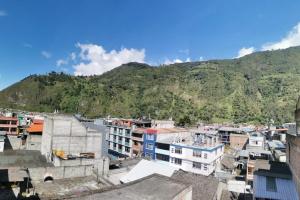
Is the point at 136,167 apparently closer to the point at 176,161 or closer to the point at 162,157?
the point at 176,161

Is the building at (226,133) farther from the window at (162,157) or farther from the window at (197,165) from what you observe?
the window at (197,165)

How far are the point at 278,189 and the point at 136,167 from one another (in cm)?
1890

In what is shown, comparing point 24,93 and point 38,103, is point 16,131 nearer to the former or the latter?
point 38,103

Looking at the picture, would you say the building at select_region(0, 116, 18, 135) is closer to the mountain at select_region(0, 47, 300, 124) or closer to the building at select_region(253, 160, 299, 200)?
the building at select_region(253, 160, 299, 200)

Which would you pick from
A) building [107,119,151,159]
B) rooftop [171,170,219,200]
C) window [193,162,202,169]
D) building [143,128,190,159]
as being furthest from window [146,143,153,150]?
rooftop [171,170,219,200]

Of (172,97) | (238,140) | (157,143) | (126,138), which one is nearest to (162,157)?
(157,143)

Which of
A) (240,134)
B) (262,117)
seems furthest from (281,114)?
(240,134)

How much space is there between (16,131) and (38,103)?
96.8 metres

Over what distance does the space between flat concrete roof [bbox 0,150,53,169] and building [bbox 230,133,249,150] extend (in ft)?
192

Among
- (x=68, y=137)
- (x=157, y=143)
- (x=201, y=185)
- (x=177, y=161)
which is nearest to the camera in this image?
(x=201, y=185)

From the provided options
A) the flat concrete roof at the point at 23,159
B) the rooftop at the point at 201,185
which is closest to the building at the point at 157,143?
the rooftop at the point at 201,185

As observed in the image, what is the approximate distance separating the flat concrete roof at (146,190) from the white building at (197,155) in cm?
2630

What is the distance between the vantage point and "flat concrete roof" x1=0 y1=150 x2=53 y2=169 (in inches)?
1567

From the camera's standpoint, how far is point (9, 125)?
7725 centimetres
